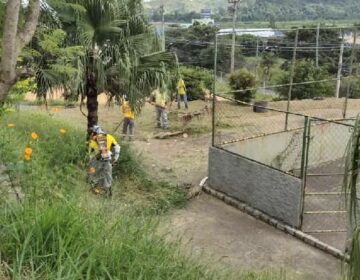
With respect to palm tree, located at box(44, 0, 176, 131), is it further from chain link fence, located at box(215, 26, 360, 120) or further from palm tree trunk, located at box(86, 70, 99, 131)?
chain link fence, located at box(215, 26, 360, 120)

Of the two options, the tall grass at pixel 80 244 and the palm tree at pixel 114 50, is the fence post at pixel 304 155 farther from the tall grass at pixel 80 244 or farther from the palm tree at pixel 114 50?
the tall grass at pixel 80 244

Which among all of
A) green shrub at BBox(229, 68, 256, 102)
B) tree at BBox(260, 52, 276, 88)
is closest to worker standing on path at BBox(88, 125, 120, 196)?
green shrub at BBox(229, 68, 256, 102)

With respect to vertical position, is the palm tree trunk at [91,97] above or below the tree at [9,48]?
below

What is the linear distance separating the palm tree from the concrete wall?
193 cm

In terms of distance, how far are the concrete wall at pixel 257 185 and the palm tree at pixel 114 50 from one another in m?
1.93

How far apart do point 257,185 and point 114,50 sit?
3580mm

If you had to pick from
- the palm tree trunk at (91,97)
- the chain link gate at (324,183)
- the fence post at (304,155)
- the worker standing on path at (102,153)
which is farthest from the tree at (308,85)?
the worker standing on path at (102,153)

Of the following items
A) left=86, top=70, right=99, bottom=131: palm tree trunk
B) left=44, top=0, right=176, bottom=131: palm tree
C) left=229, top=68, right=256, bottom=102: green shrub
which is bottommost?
left=229, top=68, right=256, bottom=102: green shrub

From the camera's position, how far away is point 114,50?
9938 millimetres

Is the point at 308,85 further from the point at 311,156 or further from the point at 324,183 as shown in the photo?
the point at 324,183

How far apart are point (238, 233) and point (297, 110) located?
10.4 m

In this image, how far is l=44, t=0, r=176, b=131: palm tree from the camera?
31.4 ft

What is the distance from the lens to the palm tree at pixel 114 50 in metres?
9.57

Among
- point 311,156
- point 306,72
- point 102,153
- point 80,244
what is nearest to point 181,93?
point 311,156
